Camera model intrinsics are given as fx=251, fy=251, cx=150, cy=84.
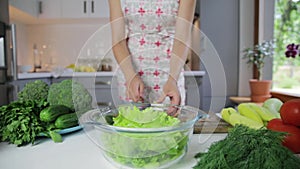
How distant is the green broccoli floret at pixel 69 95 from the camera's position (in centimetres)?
66

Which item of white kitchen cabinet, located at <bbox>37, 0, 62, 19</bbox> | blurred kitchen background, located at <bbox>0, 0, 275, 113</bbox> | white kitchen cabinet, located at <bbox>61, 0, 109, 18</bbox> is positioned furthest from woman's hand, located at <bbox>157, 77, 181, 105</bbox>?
white kitchen cabinet, located at <bbox>37, 0, 62, 19</bbox>

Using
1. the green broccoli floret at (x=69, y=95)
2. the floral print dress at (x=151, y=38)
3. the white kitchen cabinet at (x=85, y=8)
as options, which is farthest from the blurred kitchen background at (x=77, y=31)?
the green broccoli floret at (x=69, y=95)

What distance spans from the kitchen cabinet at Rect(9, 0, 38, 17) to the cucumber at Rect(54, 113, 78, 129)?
208 cm

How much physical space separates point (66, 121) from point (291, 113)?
51 cm

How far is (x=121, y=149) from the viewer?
0.41 meters

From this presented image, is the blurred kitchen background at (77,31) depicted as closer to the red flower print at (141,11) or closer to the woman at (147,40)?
the woman at (147,40)

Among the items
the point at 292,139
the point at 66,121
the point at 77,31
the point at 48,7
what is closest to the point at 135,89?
the point at 66,121

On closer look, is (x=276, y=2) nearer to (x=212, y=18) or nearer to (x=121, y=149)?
(x=212, y=18)

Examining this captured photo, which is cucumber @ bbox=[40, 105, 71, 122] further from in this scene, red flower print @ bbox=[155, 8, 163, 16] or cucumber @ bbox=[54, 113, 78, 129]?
red flower print @ bbox=[155, 8, 163, 16]

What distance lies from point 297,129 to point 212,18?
2.20 meters

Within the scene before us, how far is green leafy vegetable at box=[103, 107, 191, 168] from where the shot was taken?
0.39m

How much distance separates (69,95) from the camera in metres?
0.72

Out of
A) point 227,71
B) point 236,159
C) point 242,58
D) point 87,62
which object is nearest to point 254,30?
point 242,58

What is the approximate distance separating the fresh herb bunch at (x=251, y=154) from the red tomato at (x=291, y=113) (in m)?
0.14
